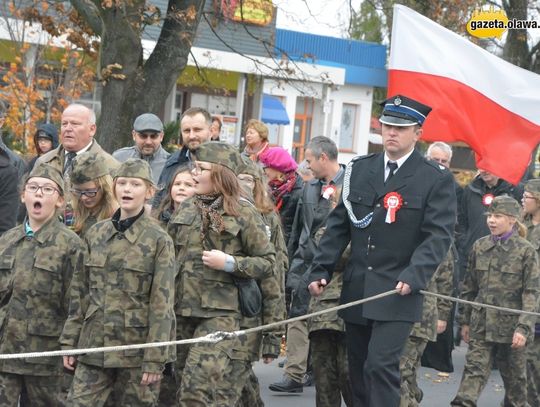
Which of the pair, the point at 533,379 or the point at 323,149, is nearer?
the point at 323,149

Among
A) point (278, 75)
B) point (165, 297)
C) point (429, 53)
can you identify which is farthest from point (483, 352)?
point (278, 75)

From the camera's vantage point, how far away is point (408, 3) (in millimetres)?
20375

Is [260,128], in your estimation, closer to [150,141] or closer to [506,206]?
[150,141]

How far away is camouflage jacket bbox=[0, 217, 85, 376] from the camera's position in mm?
6914

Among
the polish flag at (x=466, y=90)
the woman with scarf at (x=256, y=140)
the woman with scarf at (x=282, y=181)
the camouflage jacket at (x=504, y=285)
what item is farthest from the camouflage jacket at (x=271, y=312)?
the woman with scarf at (x=256, y=140)

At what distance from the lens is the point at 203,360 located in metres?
6.94

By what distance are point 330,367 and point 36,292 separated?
7.96 ft

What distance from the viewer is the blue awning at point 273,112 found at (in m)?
37.5

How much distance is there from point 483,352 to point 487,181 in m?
3.79

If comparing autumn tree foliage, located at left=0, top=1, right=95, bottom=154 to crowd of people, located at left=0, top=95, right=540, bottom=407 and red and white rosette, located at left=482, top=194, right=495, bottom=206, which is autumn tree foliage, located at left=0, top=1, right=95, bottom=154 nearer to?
red and white rosette, located at left=482, top=194, right=495, bottom=206

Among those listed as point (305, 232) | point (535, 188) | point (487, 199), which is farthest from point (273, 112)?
point (305, 232)

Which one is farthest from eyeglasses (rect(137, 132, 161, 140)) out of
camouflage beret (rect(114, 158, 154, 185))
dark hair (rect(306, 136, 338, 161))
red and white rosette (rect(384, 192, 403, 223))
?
red and white rosette (rect(384, 192, 403, 223))

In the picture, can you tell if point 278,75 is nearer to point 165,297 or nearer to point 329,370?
point 329,370

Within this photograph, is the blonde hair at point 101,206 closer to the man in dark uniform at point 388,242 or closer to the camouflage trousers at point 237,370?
the camouflage trousers at point 237,370
